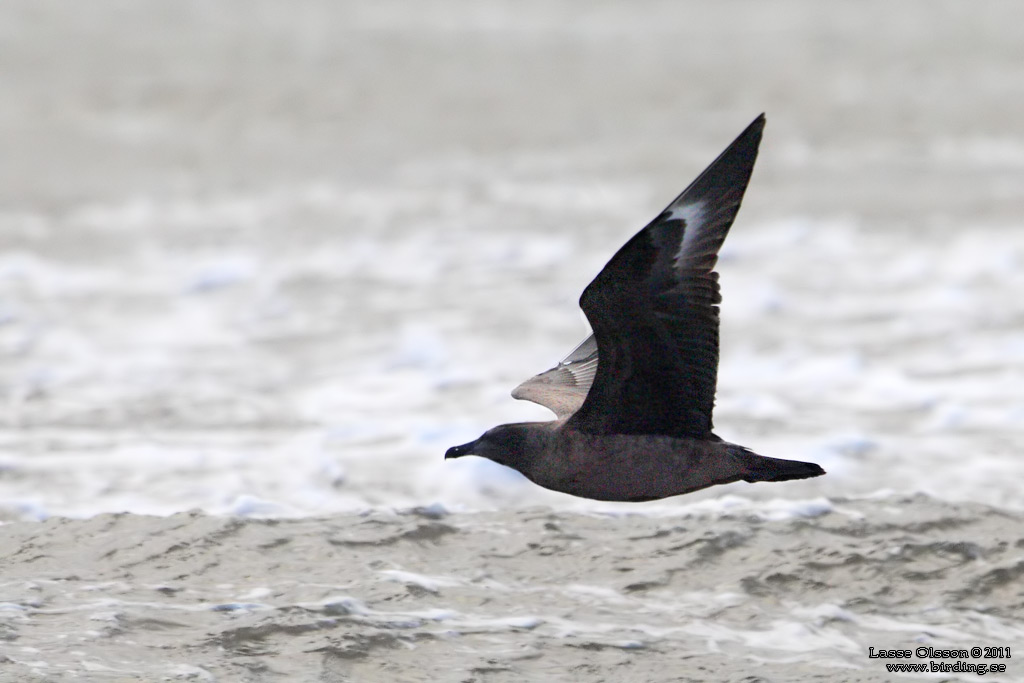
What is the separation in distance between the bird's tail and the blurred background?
2.02m

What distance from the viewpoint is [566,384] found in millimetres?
5805

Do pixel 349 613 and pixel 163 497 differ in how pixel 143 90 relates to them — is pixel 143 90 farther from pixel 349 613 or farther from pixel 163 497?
pixel 349 613

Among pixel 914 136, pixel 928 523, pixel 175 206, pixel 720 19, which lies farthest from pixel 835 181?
pixel 928 523

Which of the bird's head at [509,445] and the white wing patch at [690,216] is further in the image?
the bird's head at [509,445]

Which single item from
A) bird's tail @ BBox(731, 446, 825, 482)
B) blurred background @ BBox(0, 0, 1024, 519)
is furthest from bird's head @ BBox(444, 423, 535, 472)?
blurred background @ BBox(0, 0, 1024, 519)

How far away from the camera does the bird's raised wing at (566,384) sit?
5527 mm

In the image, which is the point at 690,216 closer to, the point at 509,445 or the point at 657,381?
the point at 657,381

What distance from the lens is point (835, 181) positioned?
1157cm

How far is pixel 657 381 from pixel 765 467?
40cm

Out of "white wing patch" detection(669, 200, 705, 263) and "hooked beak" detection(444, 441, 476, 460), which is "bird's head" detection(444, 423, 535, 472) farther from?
"white wing patch" detection(669, 200, 705, 263)

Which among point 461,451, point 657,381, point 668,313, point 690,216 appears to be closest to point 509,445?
point 461,451

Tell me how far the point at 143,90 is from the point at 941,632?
349 inches

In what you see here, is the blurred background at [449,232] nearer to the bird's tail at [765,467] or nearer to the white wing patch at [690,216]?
the bird's tail at [765,467]

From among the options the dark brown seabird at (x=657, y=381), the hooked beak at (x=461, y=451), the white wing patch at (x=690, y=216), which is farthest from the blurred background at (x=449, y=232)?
the white wing patch at (x=690, y=216)
